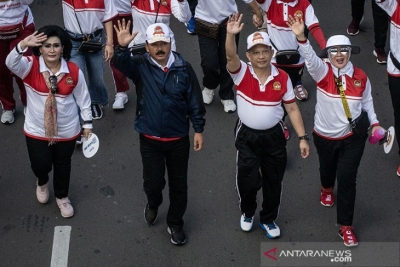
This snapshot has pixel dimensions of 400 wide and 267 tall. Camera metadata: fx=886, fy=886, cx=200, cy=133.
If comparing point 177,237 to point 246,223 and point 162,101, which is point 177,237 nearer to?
point 246,223

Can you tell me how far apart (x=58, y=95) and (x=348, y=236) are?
9.68 feet

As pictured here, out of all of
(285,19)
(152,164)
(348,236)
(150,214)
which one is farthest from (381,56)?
(152,164)

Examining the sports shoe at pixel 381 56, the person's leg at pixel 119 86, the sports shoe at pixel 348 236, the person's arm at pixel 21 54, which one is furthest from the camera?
the sports shoe at pixel 381 56

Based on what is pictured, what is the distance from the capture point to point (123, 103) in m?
10.2

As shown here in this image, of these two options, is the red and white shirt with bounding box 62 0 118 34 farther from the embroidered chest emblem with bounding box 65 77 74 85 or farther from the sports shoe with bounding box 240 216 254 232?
the sports shoe with bounding box 240 216 254 232

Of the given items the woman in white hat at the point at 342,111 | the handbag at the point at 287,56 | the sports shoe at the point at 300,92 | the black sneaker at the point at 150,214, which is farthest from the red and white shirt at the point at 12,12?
the sports shoe at the point at 300,92

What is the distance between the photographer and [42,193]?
8719mm

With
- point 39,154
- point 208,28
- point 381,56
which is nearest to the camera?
point 39,154

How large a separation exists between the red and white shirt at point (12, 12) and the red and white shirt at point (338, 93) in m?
3.25

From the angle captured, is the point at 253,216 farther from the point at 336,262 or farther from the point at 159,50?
the point at 159,50

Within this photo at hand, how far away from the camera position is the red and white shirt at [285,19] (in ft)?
29.3

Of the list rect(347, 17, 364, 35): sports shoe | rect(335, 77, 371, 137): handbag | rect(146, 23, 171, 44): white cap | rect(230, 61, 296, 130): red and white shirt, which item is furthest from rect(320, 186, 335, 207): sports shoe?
rect(347, 17, 364, 35): sports shoe

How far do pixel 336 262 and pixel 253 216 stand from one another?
0.91 metres

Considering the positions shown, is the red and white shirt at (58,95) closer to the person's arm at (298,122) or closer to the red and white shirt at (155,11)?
the red and white shirt at (155,11)
